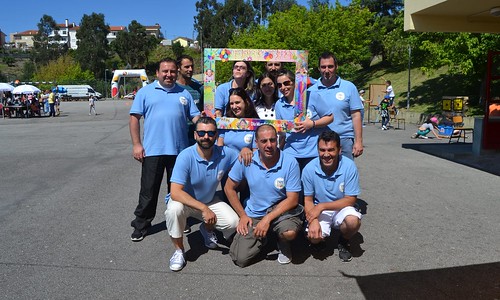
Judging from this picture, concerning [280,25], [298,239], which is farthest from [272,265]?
[280,25]

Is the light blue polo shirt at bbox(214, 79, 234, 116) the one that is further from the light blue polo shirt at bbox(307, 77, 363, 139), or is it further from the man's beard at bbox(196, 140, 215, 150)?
the light blue polo shirt at bbox(307, 77, 363, 139)

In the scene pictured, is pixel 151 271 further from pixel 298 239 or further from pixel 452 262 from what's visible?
pixel 452 262

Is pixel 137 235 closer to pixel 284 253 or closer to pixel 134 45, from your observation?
pixel 284 253

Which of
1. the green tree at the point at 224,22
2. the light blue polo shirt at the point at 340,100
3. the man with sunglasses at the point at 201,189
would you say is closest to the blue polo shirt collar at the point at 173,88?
the man with sunglasses at the point at 201,189

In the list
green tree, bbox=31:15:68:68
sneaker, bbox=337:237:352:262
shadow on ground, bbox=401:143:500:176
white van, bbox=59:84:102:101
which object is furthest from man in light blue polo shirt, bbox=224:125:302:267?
green tree, bbox=31:15:68:68

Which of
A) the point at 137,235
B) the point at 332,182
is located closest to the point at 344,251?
the point at 332,182

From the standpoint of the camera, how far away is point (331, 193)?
413cm

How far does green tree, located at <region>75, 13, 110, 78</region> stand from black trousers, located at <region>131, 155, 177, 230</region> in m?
89.3

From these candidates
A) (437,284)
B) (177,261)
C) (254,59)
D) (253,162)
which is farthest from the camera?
(254,59)

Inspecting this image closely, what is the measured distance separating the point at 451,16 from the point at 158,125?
26.1 feet

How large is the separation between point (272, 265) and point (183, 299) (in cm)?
98

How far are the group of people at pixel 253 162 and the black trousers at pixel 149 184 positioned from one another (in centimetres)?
1

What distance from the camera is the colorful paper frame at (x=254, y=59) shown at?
444 cm

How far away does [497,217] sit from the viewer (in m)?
5.45
